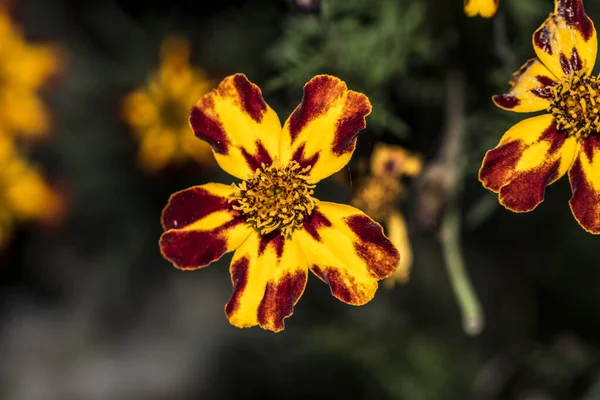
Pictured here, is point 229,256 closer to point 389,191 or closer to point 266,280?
point 389,191

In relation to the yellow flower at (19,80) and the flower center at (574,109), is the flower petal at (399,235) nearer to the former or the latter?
the flower center at (574,109)

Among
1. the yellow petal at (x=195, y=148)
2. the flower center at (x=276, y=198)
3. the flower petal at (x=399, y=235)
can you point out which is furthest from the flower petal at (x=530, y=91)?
the yellow petal at (x=195, y=148)

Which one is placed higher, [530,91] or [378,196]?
[378,196]

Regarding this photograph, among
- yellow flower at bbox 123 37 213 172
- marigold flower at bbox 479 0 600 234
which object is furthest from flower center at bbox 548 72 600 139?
yellow flower at bbox 123 37 213 172

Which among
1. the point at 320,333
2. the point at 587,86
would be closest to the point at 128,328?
the point at 320,333

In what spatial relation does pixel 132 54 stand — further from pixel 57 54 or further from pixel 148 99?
pixel 148 99

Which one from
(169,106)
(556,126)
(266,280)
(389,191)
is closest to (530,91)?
(556,126)

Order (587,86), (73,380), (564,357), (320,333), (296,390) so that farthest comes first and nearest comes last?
(73,380) < (296,390) < (320,333) < (564,357) < (587,86)

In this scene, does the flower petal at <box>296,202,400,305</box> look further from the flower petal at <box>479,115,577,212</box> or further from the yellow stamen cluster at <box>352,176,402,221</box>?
the yellow stamen cluster at <box>352,176,402,221</box>
